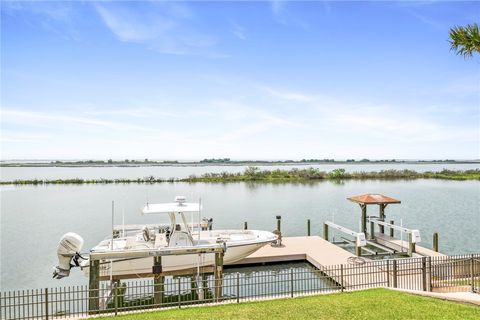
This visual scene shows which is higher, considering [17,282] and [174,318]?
[174,318]

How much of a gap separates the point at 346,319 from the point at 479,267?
808 centimetres

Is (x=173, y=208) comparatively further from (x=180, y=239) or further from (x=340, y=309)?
(x=340, y=309)

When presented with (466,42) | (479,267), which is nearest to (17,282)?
(479,267)

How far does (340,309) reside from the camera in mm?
10250

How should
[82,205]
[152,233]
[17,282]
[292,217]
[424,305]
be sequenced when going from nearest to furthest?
1. [424,305]
2. [17,282]
3. [152,233]
4. [292,217]
5. [82,205]

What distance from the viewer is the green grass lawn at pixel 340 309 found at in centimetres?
961

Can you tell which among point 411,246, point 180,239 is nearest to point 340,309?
point 180,239

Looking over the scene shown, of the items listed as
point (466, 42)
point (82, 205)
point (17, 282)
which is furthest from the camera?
point (82, 205)

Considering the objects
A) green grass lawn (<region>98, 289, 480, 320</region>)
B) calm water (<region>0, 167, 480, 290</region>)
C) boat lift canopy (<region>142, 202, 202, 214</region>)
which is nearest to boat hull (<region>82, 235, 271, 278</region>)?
boat lift canopy (<region>142, 202, 202, 214</region>)

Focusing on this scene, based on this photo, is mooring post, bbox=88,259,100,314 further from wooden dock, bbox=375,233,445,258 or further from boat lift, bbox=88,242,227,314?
wooden dock, bbox=375,233,445,258

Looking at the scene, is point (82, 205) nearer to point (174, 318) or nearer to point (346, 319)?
point (174, 318)

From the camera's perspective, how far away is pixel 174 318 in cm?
973

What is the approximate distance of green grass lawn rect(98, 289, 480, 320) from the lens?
961 cm

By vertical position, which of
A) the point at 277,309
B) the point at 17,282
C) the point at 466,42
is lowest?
the point at 17,282
